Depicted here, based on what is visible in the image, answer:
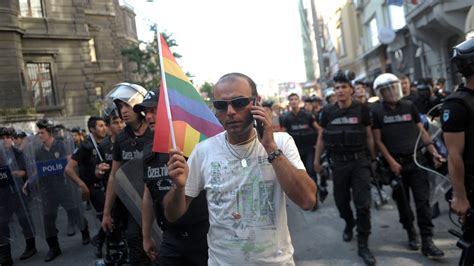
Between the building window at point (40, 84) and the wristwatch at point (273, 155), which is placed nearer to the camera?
the wristwatch at point (273, 155)

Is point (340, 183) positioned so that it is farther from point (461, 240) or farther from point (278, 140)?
point (278, 140)

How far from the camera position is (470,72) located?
3.02 meters

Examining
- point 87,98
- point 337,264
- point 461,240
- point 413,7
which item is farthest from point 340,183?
point 87,98

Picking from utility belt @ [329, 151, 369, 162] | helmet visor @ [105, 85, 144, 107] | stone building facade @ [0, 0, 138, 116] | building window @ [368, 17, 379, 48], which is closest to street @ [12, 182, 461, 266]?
utility belt @ [329, 151, 369, 162]

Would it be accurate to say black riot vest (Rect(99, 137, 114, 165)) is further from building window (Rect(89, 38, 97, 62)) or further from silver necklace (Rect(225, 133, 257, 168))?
building window (Rect(89, 38, 97, 62))

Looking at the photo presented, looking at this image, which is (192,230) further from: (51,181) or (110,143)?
(51,181)

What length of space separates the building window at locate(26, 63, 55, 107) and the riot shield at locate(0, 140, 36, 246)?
22.3m

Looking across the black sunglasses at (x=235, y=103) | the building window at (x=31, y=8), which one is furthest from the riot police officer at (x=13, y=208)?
the building window at (x=31, y=8)

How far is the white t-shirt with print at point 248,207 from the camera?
227cm

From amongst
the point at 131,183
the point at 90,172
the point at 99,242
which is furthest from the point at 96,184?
the point at 131,183

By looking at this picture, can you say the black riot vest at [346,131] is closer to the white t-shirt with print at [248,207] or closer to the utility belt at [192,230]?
the utility belt at [192,230]

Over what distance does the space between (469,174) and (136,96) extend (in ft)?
8.67

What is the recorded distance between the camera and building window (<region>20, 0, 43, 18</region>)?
26.7 meters

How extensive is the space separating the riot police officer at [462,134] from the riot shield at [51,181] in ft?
17.0
